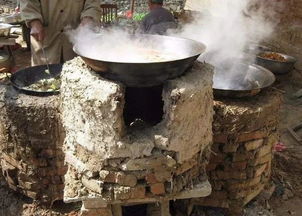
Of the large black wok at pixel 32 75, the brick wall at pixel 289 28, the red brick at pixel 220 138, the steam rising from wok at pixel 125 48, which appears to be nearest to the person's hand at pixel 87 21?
the large black wok at pixel 32 75

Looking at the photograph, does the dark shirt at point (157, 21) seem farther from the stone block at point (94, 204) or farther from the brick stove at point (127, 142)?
the stone block at point (94, 204)

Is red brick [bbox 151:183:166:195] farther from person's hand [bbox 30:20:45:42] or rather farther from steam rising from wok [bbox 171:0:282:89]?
person's hand [bbox 30:20:45:42]

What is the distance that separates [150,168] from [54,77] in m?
2.14

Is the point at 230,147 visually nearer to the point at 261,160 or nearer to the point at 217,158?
the point at 217,158

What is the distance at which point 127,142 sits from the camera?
114 inches

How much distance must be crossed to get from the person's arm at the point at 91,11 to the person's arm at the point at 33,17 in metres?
0.56

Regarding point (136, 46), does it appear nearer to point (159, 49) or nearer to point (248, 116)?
point (159, 49)

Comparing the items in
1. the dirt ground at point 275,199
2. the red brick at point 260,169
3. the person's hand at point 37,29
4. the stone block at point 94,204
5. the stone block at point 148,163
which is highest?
the person's hand at point 37,29

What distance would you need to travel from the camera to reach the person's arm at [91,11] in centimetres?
475

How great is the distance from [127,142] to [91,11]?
255 centimetres

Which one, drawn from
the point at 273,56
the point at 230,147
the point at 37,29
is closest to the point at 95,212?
the point at 230,147

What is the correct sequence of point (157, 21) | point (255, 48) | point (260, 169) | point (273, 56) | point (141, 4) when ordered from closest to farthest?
1. point (260, 169)
2. point (157, 21)
3. point (273, 56)
4. point (255, 48)
5. point (141, 4)

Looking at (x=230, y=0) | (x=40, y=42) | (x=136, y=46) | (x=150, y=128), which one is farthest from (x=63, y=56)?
(x=230, y=0)

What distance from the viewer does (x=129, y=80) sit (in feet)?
9.26
